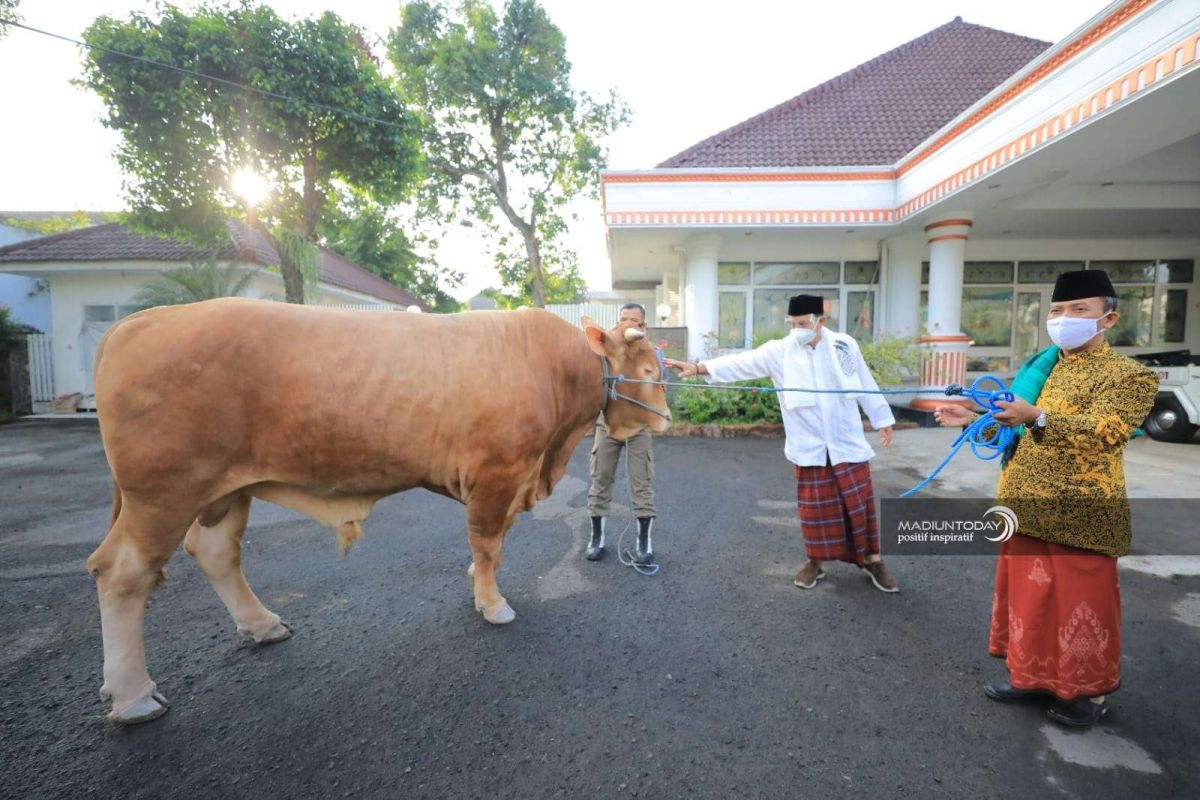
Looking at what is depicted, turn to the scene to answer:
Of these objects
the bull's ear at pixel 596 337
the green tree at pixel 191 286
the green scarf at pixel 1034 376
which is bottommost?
the green scarf at pixel 1034 376

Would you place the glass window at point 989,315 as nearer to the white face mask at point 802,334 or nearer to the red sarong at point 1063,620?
the white face mask at point 802,334

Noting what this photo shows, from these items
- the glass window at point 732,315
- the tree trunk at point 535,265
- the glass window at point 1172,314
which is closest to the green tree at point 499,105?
the tree trunk at point 535,265

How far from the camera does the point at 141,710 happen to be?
7.65 feet

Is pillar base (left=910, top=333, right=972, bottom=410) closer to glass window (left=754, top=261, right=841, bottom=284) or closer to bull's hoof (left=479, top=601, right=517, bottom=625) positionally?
glass window (left=754, top=261, right=841, bottom=284)

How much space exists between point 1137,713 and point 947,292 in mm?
8916

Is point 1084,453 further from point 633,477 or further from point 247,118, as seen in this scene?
point 247,118

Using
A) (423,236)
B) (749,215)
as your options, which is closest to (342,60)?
(749,215)

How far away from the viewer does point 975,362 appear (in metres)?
12.3

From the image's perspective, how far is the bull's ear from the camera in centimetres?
321

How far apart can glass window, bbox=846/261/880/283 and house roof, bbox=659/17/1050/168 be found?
2.05 metres

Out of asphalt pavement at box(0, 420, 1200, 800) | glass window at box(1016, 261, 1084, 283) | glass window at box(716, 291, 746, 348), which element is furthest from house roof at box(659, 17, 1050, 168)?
asphalt pavement at box(0, 420, 1200, 800)

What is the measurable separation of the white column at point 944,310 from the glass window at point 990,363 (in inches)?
101

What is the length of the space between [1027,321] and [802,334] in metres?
11.6

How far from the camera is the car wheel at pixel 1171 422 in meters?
7.87
